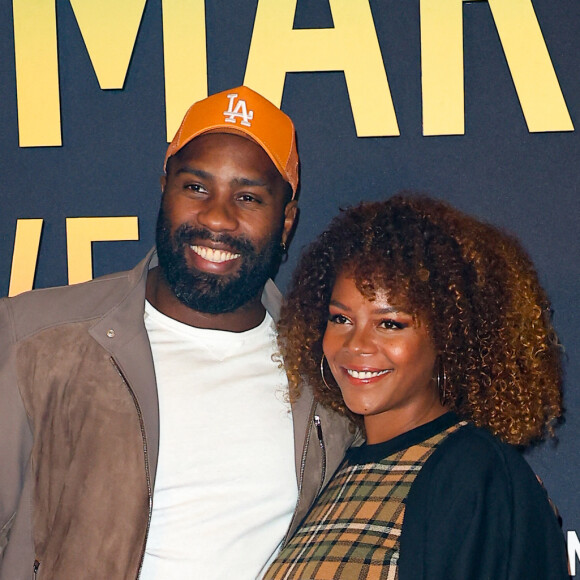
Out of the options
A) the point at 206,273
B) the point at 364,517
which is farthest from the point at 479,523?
the point at 206,273

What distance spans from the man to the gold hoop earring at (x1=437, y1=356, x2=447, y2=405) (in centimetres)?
41

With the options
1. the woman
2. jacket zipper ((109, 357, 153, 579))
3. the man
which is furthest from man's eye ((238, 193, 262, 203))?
jacket zipper ((109, 357, 153, 579))

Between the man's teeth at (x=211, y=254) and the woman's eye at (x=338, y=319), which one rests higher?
the man's teeth at (x=211, y=254)

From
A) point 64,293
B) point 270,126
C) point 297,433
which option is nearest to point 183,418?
point 297,433

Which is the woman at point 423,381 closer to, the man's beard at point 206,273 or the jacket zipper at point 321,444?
the jacket zipper at point 321,444

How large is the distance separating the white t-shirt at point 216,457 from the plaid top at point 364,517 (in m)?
0.11

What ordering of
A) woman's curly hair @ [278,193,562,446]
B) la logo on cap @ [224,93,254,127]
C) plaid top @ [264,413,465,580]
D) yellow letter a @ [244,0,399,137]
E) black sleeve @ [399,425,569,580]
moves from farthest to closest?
yellow letter a @ [244,0,399,137] < la logo on cap @ [224,93,254,127] < woman's curly hair @ [278,193,562,446] < plaid top @ [264,413,465,580] < black sleeve @ [399,425,569,580]

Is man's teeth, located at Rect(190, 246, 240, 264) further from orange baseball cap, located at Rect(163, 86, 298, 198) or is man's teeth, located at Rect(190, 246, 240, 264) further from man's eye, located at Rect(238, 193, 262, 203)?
orange baseball cap, located at Rect(163, 86, 298, 198)

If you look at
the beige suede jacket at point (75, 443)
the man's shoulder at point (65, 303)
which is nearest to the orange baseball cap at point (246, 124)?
the man's shoulder at point (65, 303)

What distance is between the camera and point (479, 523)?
166 cm

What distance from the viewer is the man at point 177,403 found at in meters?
2.02

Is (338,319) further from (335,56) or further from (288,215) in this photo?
(335,56)

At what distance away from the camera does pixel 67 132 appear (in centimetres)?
276

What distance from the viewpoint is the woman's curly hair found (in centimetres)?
193
